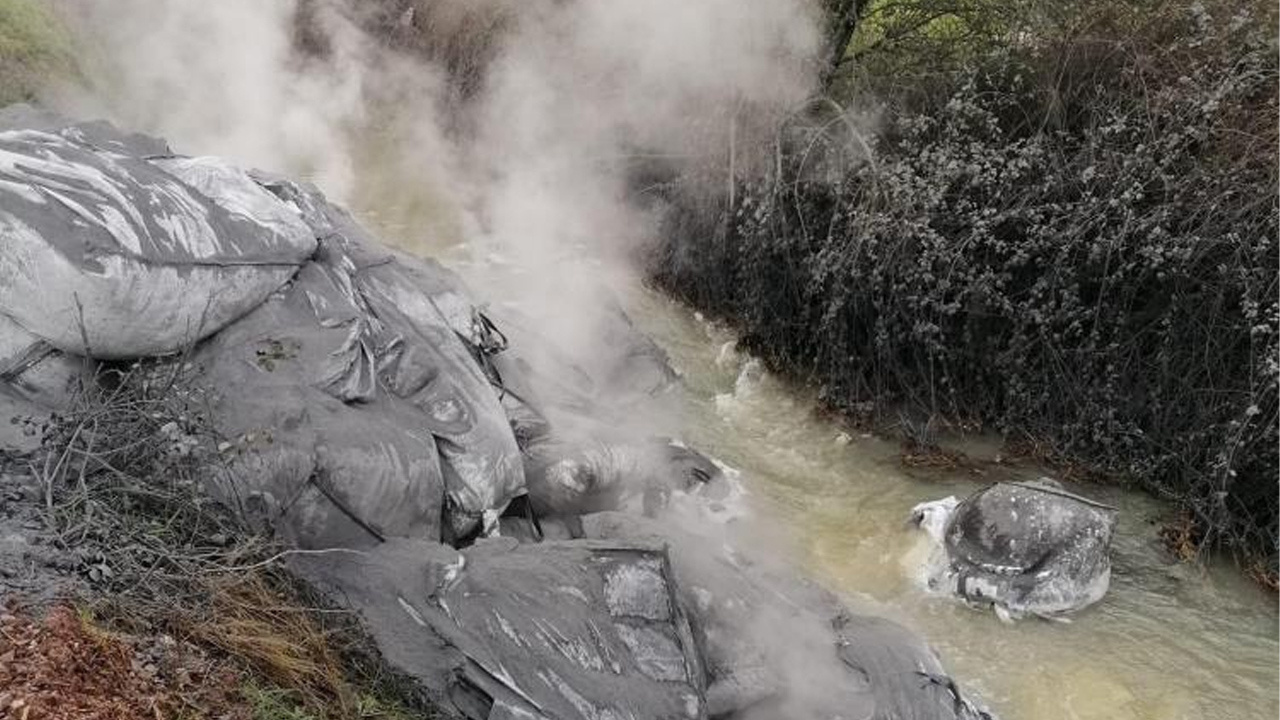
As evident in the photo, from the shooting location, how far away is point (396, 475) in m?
3.19

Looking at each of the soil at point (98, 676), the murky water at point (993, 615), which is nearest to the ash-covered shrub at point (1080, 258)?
the murky water at point (993, 615)

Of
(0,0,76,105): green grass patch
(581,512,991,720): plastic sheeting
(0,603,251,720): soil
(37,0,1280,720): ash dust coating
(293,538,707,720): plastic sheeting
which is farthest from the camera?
(0,0,76,105): green grass patch

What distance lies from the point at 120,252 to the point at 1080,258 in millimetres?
4146

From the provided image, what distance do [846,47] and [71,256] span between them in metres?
4.70

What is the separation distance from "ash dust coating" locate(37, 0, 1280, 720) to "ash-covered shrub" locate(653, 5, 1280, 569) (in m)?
0.40

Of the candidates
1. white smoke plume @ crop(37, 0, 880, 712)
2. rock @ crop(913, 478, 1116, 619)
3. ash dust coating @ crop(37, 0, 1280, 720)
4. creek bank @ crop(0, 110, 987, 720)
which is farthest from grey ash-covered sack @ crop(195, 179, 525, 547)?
rock @ crop(913, 478, 1116, 619)

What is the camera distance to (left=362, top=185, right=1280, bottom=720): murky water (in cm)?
395

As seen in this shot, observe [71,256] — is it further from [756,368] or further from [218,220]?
[756,368]

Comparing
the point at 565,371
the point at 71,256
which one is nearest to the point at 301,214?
the point at 71,256

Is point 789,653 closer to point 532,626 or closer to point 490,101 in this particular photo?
point 532,626

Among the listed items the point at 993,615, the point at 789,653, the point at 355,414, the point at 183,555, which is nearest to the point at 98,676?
the point at 183,555

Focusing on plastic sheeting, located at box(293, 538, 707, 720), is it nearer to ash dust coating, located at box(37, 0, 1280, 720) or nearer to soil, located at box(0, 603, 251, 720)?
soil, located at box(0, 603, 251, 720)

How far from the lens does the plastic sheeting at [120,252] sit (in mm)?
2820

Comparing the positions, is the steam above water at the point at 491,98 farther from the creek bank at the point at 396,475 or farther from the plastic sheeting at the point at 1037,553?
the plastic sheeting at the point at 1037,553
